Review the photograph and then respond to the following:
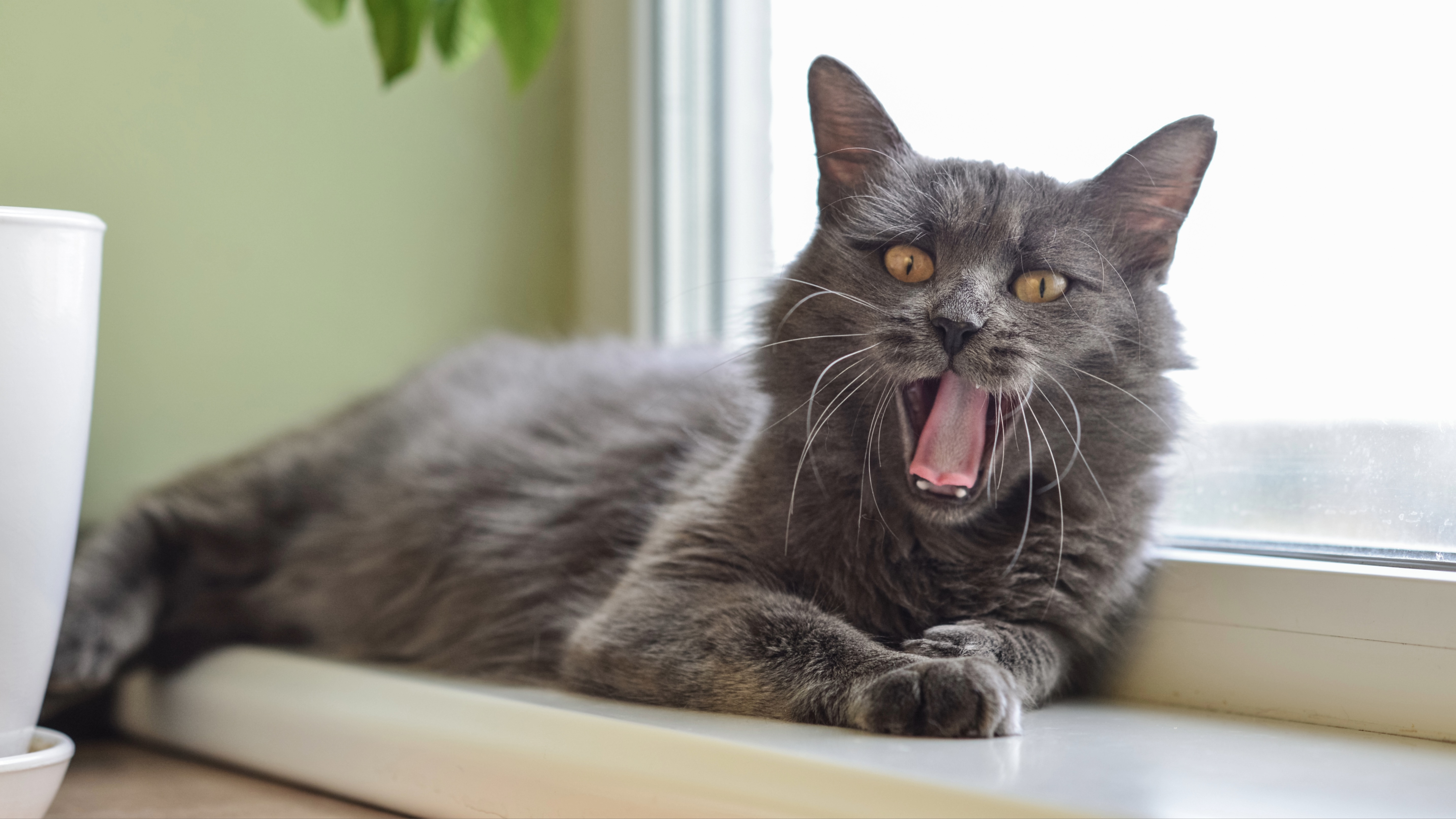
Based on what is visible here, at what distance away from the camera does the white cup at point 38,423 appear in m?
0.98

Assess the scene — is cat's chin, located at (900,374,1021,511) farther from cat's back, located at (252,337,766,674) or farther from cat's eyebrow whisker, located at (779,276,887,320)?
cat's back, located at (252,337,766,674)

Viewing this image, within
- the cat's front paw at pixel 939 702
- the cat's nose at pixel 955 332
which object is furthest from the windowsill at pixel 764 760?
the cat's nose at pixel 955 332

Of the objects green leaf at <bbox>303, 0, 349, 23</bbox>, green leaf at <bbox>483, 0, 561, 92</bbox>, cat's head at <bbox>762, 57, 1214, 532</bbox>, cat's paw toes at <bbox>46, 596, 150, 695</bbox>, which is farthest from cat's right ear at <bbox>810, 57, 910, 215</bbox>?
cat's paw toes at <bbox>46, 596, 150, 695</bbox>

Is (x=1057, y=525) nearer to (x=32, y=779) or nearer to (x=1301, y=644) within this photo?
(x=1301, y=644)

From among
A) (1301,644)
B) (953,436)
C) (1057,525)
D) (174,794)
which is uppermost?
(953,436)

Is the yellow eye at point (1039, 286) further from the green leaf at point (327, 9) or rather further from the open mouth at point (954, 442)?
the green leaf at point (327, 9)

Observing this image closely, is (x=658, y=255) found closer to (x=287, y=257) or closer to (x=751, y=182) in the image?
(x=751, y=182)

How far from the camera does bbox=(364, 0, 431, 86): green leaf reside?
139 centimetres

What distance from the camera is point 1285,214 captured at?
4.18 feet

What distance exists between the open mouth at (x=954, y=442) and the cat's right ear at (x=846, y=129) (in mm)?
251

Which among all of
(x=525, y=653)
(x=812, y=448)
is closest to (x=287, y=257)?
(x=525, y=653)

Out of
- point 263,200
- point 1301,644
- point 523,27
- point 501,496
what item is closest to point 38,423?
point 501,496

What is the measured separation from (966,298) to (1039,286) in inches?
4.0

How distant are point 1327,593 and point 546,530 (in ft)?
2.99
